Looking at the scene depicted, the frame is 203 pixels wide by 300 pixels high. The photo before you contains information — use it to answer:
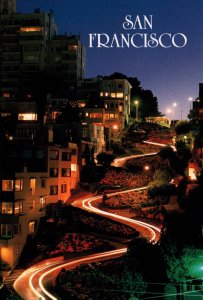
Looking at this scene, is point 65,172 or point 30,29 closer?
point 65,172

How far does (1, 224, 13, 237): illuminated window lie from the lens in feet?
137

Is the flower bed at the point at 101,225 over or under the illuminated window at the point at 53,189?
under

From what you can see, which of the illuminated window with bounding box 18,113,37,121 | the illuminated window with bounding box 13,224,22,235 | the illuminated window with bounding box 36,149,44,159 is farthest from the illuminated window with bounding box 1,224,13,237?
the illuminated window with bounding box 18,113,37,121

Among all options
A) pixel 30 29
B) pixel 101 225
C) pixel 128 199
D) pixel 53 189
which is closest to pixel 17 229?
pixel 101 225

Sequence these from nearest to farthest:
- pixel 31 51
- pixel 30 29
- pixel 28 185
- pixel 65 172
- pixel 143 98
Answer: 1. pixel 28 185
2. pixel 65 172
3. pixel 30 29
4. pixel 31 51
5. pixel 143 98

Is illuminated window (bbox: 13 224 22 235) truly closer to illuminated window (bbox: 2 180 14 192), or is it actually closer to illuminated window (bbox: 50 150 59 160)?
illuminated window (bbox: 2 180 14 192)

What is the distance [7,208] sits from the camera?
140 ft

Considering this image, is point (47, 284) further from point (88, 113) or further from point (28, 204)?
point (88, 113)

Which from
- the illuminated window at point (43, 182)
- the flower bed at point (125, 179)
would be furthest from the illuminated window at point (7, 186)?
the flower bed at point (125, 179)

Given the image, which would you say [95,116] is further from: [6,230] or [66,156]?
[6,230]

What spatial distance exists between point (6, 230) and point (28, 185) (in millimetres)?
4989

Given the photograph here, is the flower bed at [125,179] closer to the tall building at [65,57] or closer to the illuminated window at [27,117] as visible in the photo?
the illuminated window at [27,117]

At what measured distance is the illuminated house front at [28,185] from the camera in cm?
4191

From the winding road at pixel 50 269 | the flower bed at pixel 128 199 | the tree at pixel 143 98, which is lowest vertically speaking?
the winding road at pixel 50 269
